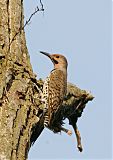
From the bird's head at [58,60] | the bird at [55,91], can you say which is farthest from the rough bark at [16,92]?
the bird's head at [58,60]

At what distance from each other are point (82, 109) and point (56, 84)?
0.87 meters

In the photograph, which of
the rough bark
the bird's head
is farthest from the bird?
the rough bark

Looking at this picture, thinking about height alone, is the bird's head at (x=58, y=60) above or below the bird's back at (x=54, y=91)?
above

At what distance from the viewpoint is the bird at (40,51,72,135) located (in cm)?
504

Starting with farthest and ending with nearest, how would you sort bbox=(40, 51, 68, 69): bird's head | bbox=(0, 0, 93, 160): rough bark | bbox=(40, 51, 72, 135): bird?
bbox=(40, 51, 68, 69): bird's head < bbox=(40, 51, 72, 135): bird < bbox=(0, 0, 93, 160): rough bark

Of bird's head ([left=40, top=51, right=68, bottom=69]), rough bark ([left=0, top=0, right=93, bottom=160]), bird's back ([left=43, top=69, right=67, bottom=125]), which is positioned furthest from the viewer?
bird's head ([left=40, top=51, right=68, bottom=69])

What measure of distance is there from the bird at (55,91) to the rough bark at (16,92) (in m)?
0.39

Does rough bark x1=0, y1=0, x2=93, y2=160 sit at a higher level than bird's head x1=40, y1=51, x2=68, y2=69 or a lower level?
lower

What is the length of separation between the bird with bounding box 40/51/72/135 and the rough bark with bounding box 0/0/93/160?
15.3 inches

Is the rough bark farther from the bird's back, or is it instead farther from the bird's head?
the bird's head

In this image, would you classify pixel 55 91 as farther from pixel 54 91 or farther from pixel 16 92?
pixel 16 92

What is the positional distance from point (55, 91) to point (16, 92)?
1.91 m

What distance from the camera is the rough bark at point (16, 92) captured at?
12.2 feet

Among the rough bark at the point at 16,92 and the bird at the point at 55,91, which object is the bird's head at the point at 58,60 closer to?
the bird at the point at 55,91
